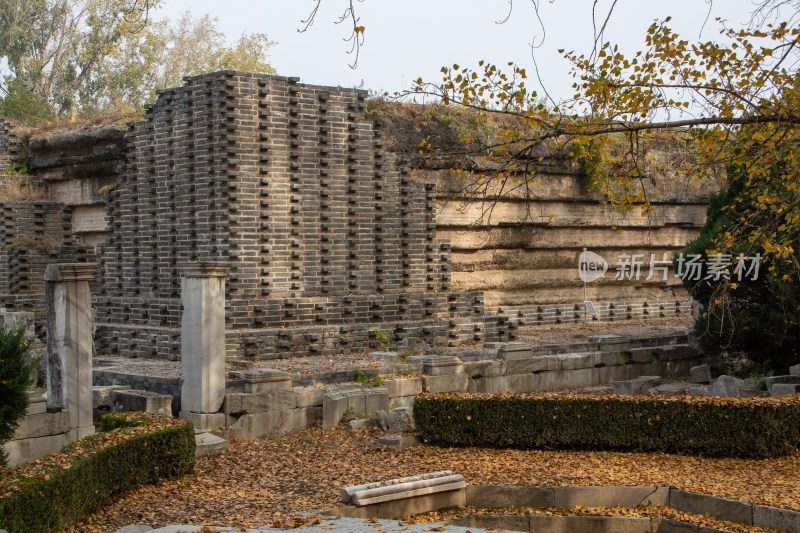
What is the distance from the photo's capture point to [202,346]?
37.5 feet

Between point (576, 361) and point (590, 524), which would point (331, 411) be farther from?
point (576, 361)

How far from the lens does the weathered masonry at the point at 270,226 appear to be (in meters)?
15.9

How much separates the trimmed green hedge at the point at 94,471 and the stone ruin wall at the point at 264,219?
5540 millimetres

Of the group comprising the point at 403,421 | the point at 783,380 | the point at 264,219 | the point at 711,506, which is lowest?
the point at 711,506

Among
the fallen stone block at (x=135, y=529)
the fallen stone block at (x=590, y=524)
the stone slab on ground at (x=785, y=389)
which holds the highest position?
the stone slab on ground at (x=785, y=389)

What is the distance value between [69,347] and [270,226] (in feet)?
23.1

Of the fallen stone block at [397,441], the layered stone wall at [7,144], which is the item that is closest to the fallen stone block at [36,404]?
the fallen stone block at [397,441]

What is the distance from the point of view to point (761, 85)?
9414 mm

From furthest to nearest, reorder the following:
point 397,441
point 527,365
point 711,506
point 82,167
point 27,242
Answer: point 82,167 → point 27,242 → point 527,365 → point 397,441 → point 711,506

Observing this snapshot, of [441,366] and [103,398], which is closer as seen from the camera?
[103,398]

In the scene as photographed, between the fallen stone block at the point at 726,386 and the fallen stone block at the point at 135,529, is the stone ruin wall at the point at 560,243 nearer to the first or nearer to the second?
the fallen stone block at the point at 726,386

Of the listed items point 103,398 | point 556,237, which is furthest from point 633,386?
point 103,398

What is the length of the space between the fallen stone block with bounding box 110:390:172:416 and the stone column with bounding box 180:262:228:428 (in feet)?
1.17

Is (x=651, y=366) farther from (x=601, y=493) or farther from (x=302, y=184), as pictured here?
(x=601, y=493)
